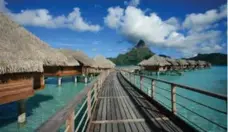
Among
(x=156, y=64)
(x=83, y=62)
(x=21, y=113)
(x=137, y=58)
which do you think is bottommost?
(x=21, y=113)

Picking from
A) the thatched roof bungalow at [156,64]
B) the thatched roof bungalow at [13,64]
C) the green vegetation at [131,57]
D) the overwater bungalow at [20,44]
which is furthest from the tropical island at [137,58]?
the thatched roof bungalow at [13,64]

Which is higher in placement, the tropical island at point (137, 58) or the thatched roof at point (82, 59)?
the tropical island at point (137, 58)

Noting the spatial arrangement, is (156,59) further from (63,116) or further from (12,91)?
(63,116)

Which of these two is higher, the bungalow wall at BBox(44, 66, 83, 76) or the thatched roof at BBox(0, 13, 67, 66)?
the thatched roof at BBox(0, 13, 67, 66)

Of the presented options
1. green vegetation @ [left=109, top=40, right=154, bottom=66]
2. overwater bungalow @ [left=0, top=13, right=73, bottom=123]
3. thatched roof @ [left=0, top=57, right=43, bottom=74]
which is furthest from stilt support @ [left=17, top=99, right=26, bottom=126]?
green vegetation @ [left=109, top=40, right=154, bottom=66]

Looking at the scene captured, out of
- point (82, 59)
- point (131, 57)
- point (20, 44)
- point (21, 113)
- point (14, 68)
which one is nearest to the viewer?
point (14, 68)

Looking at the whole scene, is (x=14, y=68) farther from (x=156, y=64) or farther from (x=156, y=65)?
(x=156, y=65)

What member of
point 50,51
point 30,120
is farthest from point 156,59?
point 30,120

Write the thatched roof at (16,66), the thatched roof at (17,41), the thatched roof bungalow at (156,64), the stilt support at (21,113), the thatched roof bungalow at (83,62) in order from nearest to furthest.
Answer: the thatched roof at (16,66), the thatched roof at (17,41), the stilt support at (21,113), the thatched roof bungalow at (83,62), the thatched roof bungalow at (156,64)

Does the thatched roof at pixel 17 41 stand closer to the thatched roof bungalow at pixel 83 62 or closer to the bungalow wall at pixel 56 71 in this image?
the bungalow wall at pixel 56 71

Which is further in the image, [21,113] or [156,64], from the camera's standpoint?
[156,64]

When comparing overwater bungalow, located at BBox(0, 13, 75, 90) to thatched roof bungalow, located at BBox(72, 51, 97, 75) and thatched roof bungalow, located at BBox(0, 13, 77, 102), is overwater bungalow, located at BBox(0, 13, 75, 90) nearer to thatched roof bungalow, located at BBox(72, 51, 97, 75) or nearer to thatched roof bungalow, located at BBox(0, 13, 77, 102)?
thatched roof bungalow, located at BBox(0, 13, 77, 102)

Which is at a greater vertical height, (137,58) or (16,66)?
(137,58)

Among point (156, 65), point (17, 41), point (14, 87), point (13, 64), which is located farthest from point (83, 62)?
point (156, 65)
